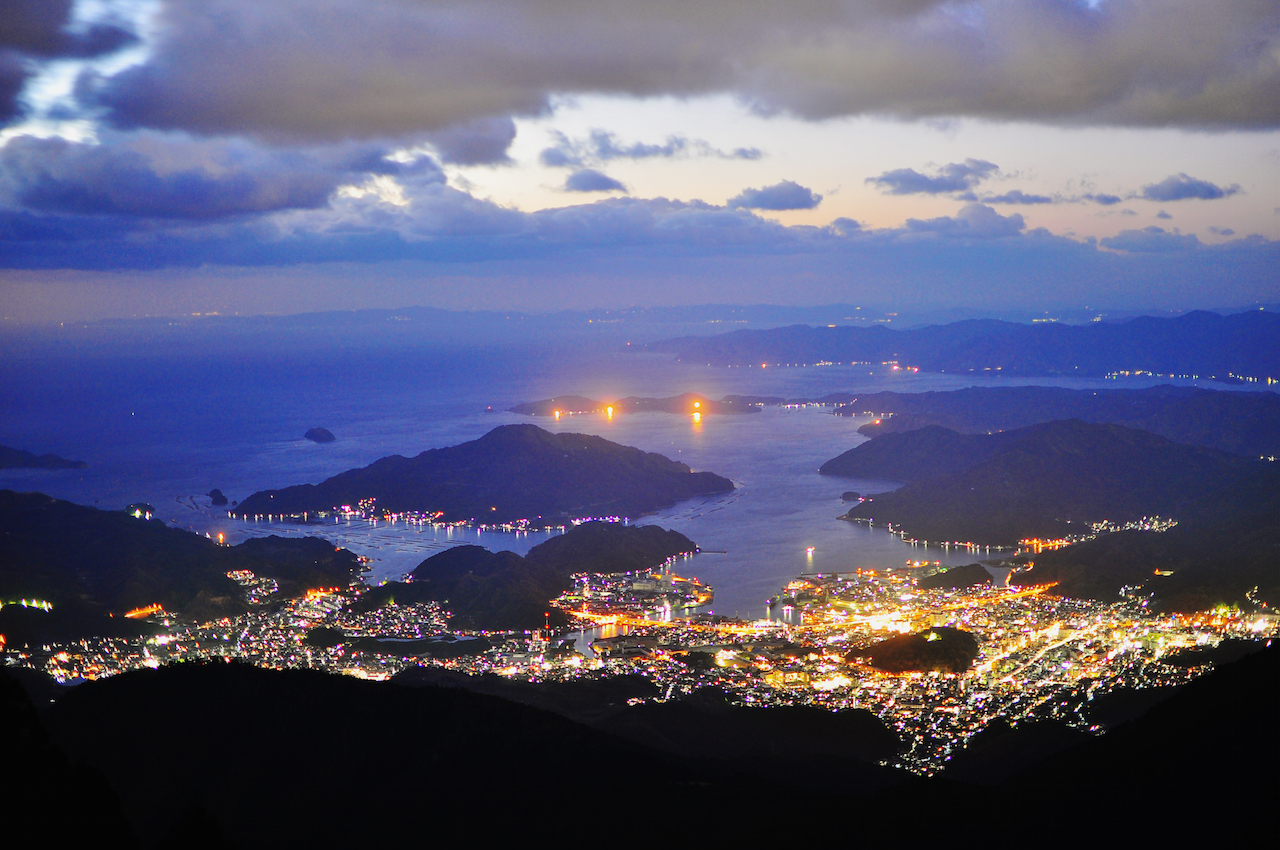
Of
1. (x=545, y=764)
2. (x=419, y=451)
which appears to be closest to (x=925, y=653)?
(x=545, y=764)

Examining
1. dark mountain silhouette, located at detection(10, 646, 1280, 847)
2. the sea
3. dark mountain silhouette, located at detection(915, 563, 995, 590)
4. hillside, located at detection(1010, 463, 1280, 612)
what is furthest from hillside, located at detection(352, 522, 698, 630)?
hillside, located at detection(1010, 463, 1280, 612)

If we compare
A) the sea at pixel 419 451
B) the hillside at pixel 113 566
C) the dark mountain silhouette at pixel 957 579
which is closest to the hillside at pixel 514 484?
the sea at pixel 419 451

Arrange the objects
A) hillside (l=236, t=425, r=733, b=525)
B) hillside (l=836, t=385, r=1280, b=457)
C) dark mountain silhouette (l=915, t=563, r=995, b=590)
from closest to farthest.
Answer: dark mountain silhouette (l=915, t=563, r=995, b=590) → hillside (l=236, t=425, r=733, b=525) → hillside (l=836, t=385, r=1280, b=457)

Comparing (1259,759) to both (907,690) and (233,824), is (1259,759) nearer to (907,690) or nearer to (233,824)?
(907,690)

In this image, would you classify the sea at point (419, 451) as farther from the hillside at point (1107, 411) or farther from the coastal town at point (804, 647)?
the hillside at point (1107, 411)

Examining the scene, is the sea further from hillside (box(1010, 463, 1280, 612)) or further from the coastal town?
hillside (box(1010, 463, 1280, 612))

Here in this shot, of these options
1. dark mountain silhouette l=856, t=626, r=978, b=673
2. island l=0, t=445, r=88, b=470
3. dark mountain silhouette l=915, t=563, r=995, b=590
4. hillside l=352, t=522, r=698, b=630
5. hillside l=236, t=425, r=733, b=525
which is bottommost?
dark mountain silhouette l=856, t=626, r=978, b=673
